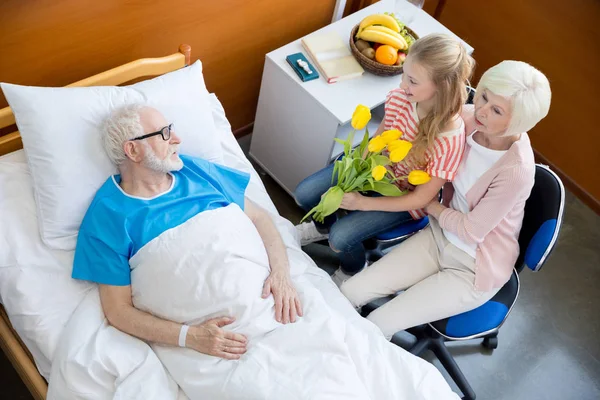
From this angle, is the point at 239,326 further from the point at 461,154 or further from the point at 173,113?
the point at 461,154

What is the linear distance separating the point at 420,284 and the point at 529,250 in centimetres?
35

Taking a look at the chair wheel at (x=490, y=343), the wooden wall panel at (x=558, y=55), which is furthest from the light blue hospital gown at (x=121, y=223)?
the wooden wall panel at (x=558, y=55)

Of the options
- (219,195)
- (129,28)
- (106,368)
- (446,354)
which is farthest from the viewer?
(446,354)

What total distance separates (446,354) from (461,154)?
809mm

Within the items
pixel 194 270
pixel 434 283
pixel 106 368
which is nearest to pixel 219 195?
pixel 194 270

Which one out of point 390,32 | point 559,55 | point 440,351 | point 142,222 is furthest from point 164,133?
point 559,55

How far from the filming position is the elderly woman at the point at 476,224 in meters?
1.79

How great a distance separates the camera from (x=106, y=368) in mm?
1666

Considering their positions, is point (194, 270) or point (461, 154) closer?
point (194, 270)

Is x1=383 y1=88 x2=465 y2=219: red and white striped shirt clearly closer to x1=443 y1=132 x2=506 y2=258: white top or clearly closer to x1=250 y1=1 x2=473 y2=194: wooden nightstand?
x1=443 y1=132 x2=506 y2=258: white top

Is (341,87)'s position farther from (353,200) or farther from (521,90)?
(521,90)

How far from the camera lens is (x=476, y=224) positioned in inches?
77.0

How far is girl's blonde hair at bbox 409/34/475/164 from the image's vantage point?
1.87 meters

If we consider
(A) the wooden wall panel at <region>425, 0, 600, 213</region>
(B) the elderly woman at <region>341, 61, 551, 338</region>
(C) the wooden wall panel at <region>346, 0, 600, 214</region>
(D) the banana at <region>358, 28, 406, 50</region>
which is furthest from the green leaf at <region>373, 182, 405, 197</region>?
(A) the wooden wall panel at <region>425, 0, 600, 213</region>
